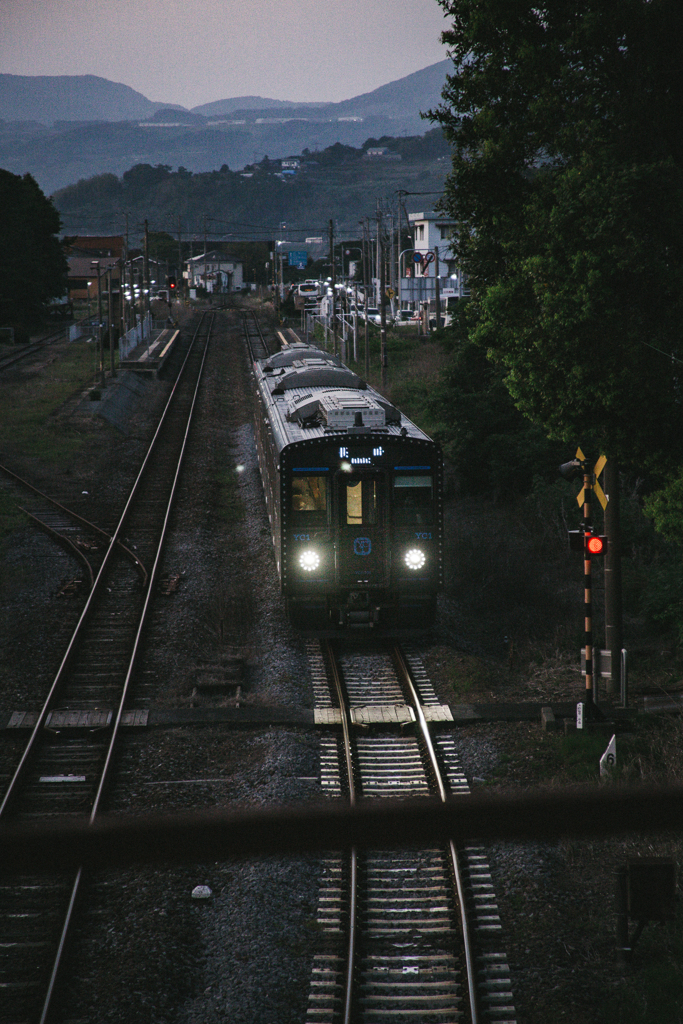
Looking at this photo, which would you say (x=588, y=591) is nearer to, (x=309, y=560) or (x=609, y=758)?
(x=609, y=758)

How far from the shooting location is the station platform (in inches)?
1932

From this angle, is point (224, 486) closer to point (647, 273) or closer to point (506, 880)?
point (647, 273)

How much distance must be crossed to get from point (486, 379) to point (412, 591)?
11.3 m

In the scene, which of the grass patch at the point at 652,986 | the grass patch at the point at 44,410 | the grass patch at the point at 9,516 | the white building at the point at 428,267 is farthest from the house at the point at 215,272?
the grass patch at the point at 652,986

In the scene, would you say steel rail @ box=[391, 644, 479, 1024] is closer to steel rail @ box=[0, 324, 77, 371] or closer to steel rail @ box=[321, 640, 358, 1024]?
steel rail @ box=[321, 640, 358, 1024]

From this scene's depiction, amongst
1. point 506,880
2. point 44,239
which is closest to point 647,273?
point 506,880

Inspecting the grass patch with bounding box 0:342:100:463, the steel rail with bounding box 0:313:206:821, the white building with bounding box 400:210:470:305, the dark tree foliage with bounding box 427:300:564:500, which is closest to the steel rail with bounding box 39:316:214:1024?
the steel rail with bounding box 0:313:206:821

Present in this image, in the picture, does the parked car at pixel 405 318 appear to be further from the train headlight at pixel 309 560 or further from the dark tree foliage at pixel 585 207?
the dark tree foliage at pixel 585 207

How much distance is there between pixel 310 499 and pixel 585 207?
5.97 meters

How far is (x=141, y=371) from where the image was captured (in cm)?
4878

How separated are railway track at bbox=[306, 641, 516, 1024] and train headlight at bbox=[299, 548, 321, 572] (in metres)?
2.83

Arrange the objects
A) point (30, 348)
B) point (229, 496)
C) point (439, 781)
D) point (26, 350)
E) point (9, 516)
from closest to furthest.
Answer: point (439, 781), point (9, 516), point (229, 496), point (26, 350), point (30, 348)

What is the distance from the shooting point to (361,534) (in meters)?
15.1

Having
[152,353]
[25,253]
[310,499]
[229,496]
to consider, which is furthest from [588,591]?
[25,253]
